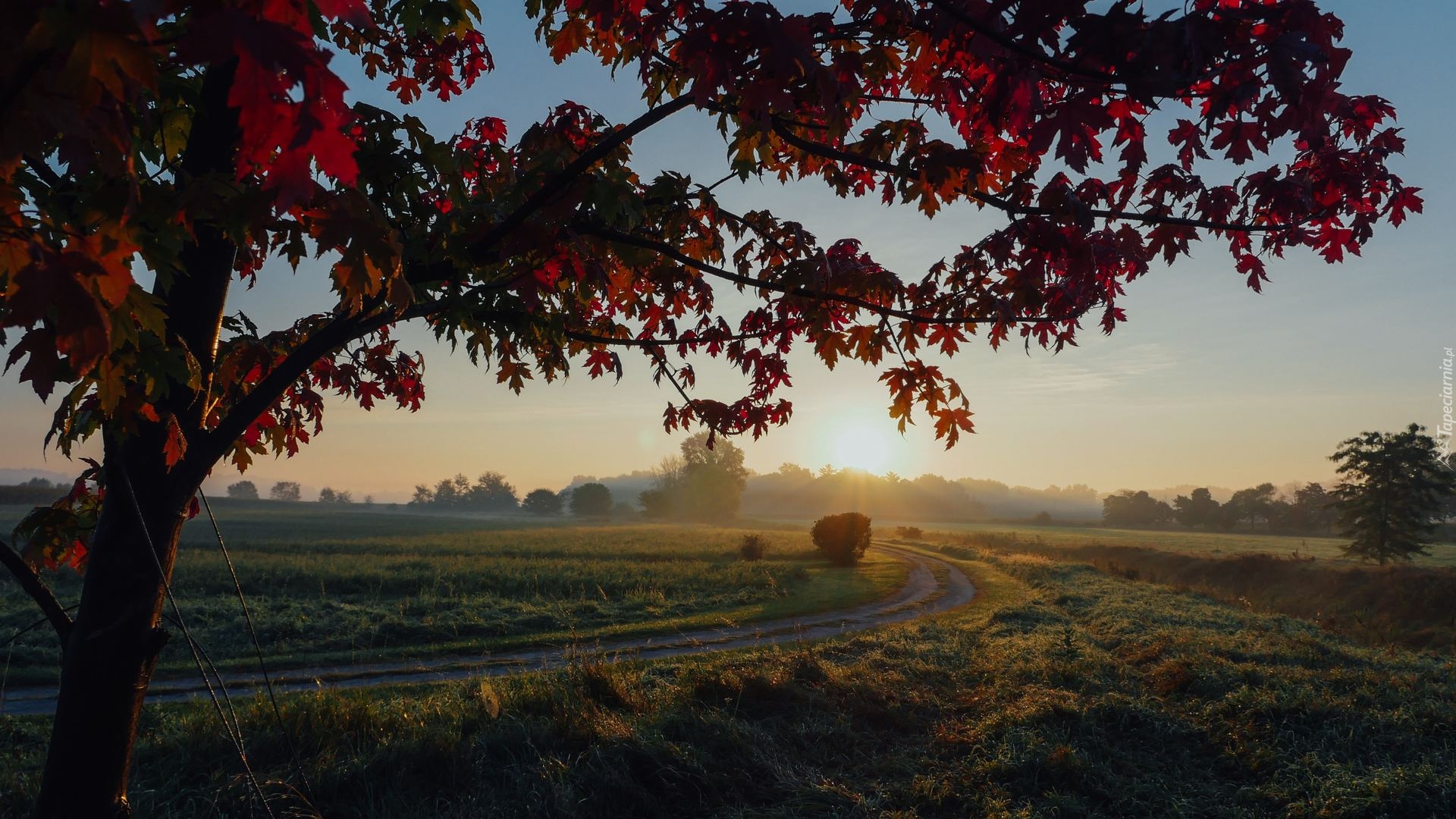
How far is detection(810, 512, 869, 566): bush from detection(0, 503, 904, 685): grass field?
1093 mm

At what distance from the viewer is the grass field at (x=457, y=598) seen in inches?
541

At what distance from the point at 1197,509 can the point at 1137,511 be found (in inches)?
455

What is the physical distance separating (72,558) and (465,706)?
145 inches

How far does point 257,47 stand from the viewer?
1534 mm

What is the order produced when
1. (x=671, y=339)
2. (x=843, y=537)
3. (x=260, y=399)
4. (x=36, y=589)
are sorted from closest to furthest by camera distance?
(x=36, y=589) → (x=260, y=399) → (x=671, y=339) → (x=843, y=537)

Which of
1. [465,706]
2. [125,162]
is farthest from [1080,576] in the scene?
[125,162]

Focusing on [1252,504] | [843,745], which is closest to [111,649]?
[843,745]

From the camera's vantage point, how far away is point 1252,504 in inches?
3698

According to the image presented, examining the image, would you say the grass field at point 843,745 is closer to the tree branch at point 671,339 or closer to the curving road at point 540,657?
the curving road at point 540,657

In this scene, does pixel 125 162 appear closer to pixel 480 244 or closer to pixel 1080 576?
pixel 480 244

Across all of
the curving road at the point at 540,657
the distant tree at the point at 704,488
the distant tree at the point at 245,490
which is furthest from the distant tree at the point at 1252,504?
the distant tree at the point at 245,490

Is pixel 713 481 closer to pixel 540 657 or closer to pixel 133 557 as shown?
pixel 540 657

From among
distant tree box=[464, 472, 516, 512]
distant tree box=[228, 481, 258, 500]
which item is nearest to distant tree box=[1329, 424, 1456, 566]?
distant tree box=[464, 472, 516, 512]

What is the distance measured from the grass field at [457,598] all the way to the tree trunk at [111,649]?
7356 mm
